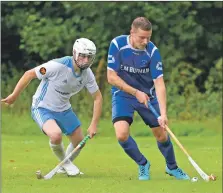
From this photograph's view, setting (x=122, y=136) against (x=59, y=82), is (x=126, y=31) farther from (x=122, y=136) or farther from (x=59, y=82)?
(x=122, y=136)

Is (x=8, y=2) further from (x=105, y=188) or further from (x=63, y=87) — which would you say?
(x=105, y=188)

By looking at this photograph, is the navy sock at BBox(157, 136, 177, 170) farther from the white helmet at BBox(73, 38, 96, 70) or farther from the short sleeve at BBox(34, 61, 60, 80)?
the short sleeve at BBox(34, 61, 60, 80)

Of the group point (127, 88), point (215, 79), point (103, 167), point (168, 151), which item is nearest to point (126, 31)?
point (215, 79)

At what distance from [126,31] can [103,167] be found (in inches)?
527

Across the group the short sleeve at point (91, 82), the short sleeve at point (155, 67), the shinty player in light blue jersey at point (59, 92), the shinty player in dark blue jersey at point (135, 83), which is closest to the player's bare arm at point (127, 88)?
the shinty player in dark blue jersey at point (135, 83)

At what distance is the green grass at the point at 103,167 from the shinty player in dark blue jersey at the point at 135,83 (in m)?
0.51

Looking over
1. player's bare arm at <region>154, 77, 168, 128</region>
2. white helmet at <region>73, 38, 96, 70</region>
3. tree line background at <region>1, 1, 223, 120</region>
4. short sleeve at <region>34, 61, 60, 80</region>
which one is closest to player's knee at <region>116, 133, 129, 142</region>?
player's bare arm at <region>154, 77, 168, 128</region>

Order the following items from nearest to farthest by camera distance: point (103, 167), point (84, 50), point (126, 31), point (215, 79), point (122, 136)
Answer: point (84, 50) < point (122, 136) < point (103, 167) < point (215, 79) < point (126, 31)

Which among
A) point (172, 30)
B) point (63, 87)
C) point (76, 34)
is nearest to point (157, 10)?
point (172, 30)

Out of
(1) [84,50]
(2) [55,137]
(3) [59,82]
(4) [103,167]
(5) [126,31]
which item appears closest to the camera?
(1) [84,50]

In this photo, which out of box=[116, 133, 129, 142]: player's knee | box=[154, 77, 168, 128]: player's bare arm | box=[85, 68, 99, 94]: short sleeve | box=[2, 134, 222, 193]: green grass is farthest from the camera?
box=[85, 68, 99, 94]: short sleeve

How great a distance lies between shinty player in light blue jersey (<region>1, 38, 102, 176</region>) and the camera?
10516 millimetres

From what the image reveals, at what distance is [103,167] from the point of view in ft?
39.8

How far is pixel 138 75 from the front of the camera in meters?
→ 10.5
